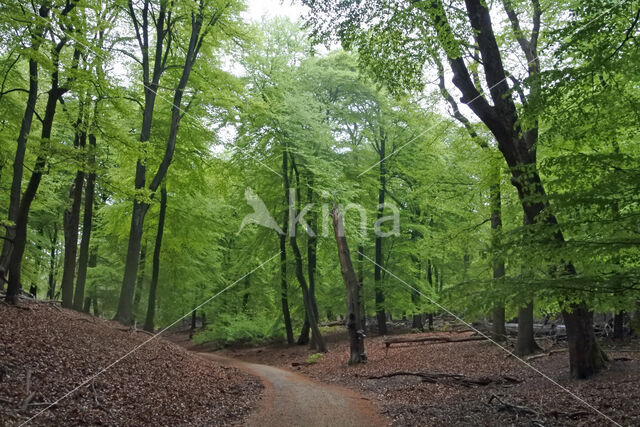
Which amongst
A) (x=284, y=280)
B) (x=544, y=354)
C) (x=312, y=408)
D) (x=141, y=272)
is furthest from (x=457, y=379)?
(x=141, y=272)

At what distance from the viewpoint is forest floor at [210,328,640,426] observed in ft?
19.7

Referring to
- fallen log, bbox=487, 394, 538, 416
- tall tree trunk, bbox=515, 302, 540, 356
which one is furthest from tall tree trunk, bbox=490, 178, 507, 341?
fallen log, bbox=487, 394, 538, 416

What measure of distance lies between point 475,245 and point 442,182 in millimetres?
2145

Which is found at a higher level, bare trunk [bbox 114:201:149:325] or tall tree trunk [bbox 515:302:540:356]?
bare trunk [bbox 114:201:149:325]

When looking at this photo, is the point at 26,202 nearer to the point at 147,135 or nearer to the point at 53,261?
the point at 147,135

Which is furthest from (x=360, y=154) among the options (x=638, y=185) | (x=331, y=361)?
(x=638, y=185)

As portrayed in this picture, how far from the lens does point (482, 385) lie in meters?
8.73

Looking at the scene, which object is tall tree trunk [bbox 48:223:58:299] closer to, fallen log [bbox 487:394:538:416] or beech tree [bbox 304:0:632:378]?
beech tree [bbox 304:0:632:378]

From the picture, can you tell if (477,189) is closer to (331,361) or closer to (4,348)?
(331,361)

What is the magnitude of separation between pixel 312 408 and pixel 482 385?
136 inches

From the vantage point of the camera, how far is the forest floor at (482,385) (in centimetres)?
600

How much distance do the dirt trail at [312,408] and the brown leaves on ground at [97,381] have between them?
406 mm

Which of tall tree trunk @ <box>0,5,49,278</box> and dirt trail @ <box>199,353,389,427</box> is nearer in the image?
dirt trail @ <box>199,353,389,427</box>

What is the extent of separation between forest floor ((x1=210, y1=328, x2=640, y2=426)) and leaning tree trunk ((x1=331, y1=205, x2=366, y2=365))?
0.47 metres
